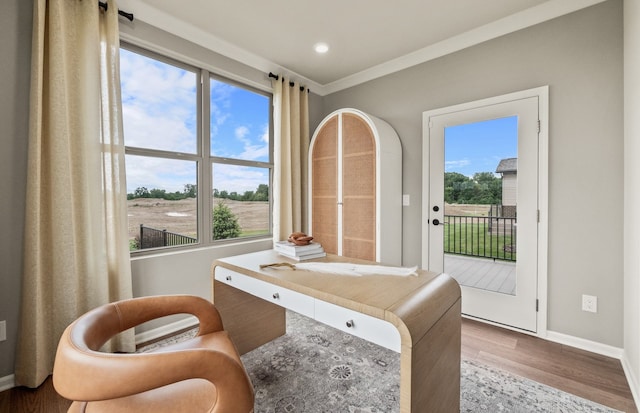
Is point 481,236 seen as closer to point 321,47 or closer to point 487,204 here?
point 487,204

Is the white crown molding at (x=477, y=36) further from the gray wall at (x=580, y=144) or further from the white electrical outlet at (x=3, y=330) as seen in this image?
the white electrical outlet at (x=3, y=330)

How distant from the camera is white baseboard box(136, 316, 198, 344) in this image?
235 cm

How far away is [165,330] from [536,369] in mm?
2783

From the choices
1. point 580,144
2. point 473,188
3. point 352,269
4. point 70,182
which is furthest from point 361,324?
point 580,144

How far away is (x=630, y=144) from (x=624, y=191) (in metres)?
0.34

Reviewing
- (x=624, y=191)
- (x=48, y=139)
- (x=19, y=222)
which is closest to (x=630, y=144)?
(x=624, y=191)

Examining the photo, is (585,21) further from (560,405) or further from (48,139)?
(48,139)

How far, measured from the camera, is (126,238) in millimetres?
2176

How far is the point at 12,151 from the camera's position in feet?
5.90

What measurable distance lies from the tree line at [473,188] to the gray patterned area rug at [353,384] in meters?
1.38

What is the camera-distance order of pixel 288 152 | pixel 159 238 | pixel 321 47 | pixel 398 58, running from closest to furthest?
pixel 159 238, pixel 321 47, pixel 398 58, pixel 288 152

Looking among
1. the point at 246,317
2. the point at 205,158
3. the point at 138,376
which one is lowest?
the point at 246,317

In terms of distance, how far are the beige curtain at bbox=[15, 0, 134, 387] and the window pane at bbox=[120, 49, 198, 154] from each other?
0.25 m

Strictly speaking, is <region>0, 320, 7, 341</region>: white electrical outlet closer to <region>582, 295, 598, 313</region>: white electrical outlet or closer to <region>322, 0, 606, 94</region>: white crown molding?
<region>322, 0, 606, 94</region>: white crown molding
